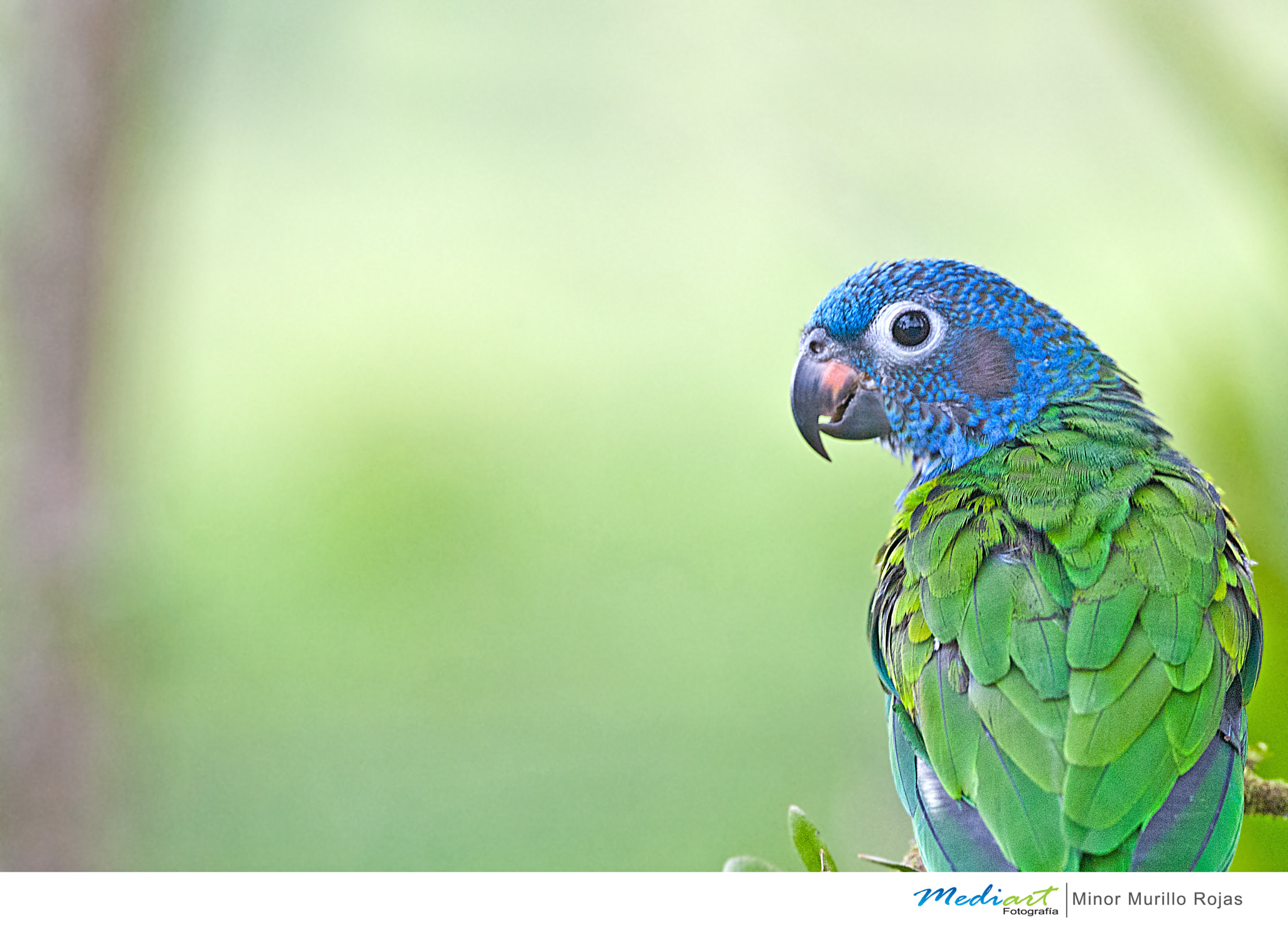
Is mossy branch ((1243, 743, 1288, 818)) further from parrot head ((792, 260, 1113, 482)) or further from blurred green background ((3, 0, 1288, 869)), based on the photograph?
blurred green background ((3, 0, 1288, 869))

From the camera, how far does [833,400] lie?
1.70 m

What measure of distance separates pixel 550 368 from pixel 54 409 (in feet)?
5.01

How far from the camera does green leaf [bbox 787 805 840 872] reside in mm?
1119

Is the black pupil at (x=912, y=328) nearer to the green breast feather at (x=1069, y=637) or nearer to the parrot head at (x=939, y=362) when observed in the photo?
the parrot head at (x=939, y=362)

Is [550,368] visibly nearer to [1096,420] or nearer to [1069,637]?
[1096,420]

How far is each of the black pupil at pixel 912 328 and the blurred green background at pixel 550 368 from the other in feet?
3.51

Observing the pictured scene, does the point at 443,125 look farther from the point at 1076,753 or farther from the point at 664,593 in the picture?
the point at 1076,753


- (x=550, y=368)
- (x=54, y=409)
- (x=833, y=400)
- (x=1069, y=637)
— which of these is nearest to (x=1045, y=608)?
(x=1069, y=637)

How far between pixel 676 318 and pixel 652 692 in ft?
4.21

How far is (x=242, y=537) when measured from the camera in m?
3.56

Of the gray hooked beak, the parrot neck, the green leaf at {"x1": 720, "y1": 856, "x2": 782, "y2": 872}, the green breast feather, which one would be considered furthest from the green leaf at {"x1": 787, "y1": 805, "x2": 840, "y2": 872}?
the gray hooked beak
